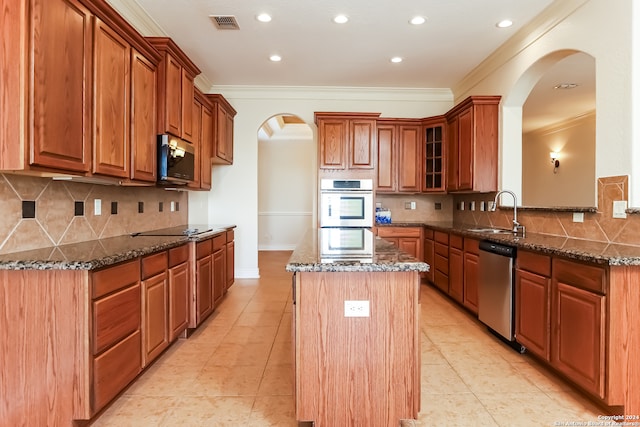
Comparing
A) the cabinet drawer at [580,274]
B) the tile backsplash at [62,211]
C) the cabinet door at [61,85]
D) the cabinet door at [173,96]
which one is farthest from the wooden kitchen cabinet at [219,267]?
the cabinet drawer at [580,274]

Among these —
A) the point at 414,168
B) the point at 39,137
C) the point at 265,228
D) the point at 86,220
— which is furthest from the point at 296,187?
the point at 39,137

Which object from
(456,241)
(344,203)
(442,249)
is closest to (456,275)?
(456,241)

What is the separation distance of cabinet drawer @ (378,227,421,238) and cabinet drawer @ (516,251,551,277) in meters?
2.20

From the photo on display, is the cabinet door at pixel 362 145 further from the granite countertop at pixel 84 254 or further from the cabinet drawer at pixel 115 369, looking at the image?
the cabinet drawer at pixel 115 369

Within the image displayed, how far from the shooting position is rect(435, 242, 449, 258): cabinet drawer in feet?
13.9

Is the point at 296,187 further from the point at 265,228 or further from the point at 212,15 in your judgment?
the point at 212,15

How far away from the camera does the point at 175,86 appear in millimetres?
3018

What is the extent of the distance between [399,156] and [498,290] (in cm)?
268

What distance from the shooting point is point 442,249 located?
4363 mm

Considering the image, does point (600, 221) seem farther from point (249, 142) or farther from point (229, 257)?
point (249, 142)

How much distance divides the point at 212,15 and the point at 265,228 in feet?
18.1

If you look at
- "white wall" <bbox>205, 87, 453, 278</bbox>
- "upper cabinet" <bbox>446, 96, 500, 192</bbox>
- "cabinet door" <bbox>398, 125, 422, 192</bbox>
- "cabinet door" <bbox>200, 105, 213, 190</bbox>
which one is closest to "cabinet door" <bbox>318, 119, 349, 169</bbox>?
"white wall" <bbox>205, 87, 453, 278</bbox>

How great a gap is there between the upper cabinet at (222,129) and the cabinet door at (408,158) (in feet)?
8.14

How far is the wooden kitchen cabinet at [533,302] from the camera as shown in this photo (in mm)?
2344
